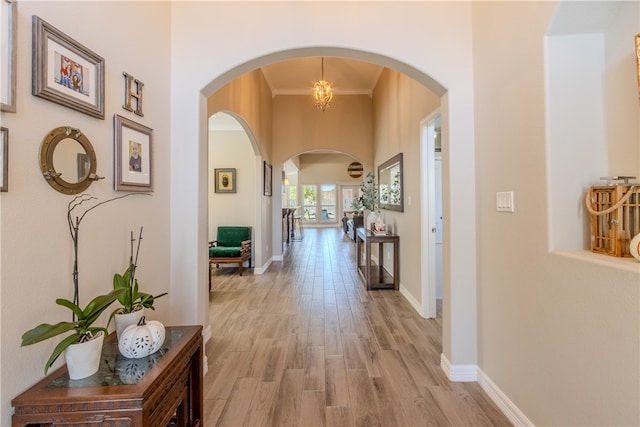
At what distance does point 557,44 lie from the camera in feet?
Answer: 4.63

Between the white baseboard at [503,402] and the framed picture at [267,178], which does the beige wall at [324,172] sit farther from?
the white baseboard at [503,402]

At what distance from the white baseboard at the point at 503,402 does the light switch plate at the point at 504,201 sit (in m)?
1.12

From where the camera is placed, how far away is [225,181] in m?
6.09

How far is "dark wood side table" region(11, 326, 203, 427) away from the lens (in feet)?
3.25

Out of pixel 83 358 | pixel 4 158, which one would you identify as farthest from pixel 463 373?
A: pixel 4 158

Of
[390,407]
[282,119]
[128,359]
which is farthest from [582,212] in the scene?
[282,119]

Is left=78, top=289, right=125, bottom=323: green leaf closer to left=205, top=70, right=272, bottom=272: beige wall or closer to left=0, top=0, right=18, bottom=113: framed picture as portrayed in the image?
left=0, top=0, right=18, bottom=113: framed picture

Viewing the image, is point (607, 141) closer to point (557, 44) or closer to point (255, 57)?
point (557, 44)

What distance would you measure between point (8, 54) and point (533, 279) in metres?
2.42

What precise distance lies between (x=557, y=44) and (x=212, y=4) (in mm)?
2186

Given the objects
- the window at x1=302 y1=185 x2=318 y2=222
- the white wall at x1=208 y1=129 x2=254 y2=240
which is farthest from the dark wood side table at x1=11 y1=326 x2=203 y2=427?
the window at x1=302 y1=185 x2=318 y2=222

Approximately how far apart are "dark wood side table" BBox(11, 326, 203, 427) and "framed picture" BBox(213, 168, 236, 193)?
4922mm

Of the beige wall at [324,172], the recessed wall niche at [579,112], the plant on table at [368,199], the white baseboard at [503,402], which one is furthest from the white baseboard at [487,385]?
the beige wall at [324,172]

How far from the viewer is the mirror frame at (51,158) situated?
3.79 ft
